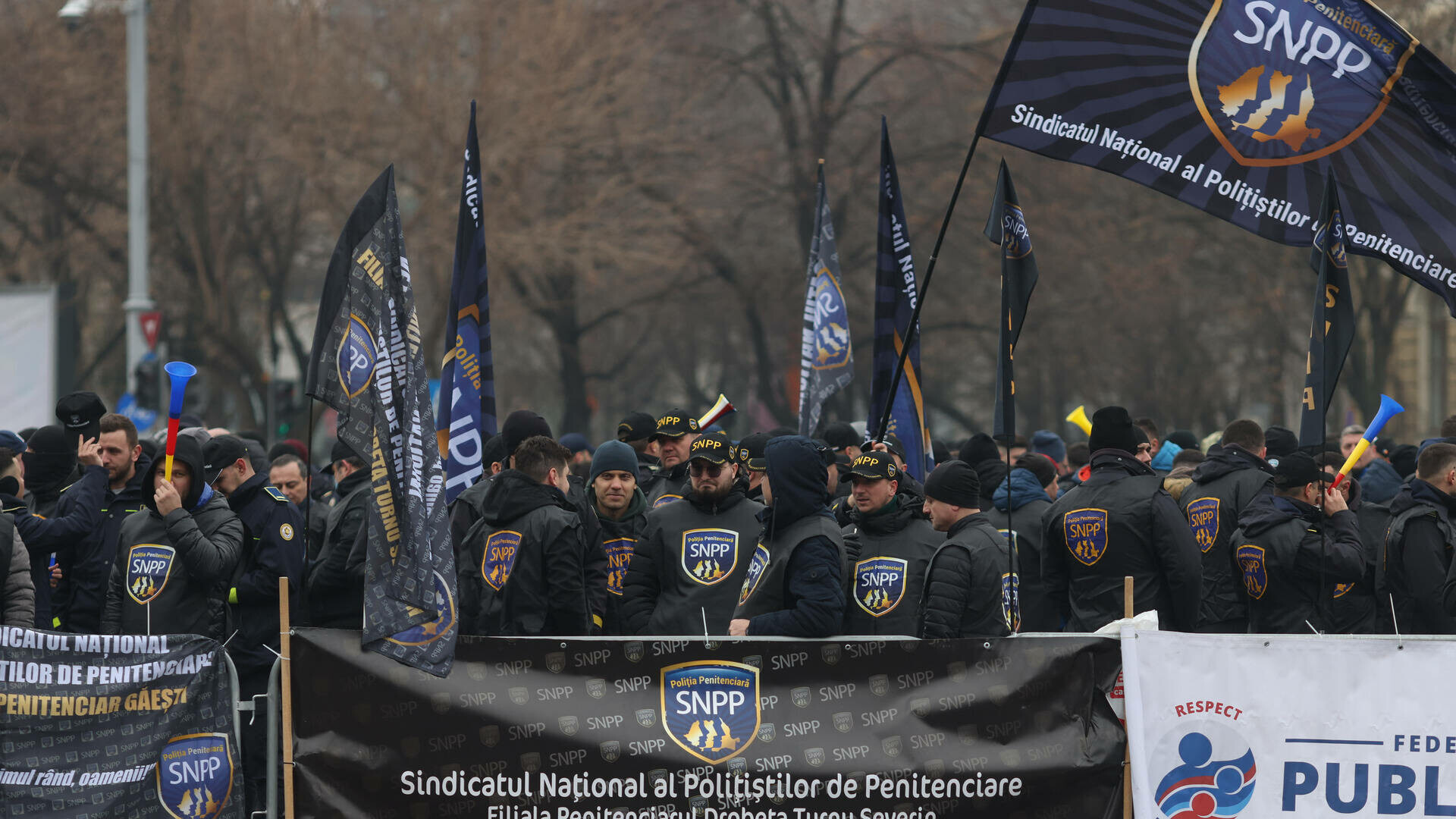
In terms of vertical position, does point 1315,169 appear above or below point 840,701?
above

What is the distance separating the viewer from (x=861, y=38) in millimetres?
31406

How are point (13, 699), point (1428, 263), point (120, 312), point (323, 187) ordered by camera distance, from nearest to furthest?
point (13, 699)
point (1428, 263)
point (323, 187)
point (120, 312)

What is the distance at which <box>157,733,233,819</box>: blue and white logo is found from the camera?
254 inches

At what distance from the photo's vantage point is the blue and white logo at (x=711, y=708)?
638cm

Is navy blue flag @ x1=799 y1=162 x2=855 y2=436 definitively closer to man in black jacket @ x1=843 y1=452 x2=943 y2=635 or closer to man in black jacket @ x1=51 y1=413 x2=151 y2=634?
man in black jacket @ x1=843 y1=452 x2=943 y2=635

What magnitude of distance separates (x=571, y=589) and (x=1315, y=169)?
3.79 meters

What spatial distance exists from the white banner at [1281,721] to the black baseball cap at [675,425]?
137 inches

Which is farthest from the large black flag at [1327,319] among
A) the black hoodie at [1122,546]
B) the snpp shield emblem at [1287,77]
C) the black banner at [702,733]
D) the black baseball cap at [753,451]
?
the black baseball cap at [753,451]

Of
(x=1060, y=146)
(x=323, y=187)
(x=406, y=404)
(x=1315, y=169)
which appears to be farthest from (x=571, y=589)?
(x=323, y=187)

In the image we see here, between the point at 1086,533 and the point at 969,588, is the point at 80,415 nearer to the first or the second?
the point at 969,588

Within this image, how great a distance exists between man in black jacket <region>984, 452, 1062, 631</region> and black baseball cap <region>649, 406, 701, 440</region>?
1.76m

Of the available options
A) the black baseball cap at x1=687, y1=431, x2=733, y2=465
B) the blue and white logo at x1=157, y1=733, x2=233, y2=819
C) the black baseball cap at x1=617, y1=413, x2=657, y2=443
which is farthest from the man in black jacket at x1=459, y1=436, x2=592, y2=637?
the black baseball cap at x1=617, y1=413, x2=657, y2=443

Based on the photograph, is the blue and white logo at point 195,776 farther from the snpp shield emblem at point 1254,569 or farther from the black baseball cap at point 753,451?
the snpp shield emblem at point 1254,569

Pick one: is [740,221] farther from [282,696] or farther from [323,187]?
[282,696]
